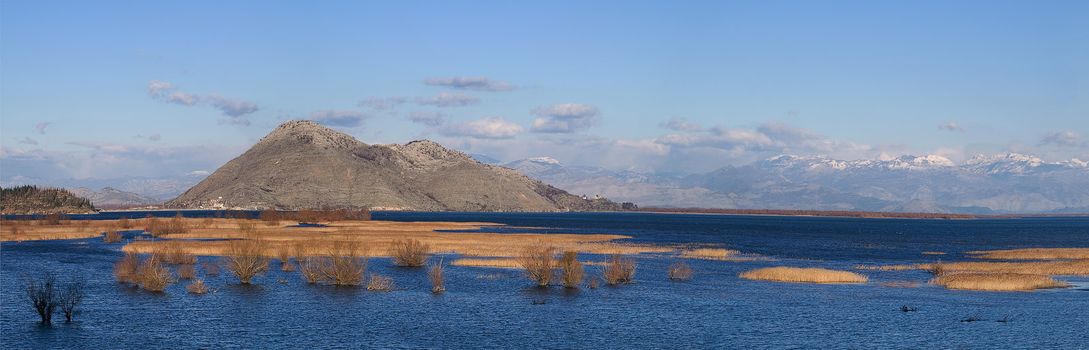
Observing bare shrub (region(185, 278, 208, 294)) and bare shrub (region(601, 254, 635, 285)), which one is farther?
bare shrub (region(601, 254, 635, 285))

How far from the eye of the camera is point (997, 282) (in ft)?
217

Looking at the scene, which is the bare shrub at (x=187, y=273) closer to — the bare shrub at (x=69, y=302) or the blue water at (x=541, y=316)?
the blue water at (x=541, y=316)

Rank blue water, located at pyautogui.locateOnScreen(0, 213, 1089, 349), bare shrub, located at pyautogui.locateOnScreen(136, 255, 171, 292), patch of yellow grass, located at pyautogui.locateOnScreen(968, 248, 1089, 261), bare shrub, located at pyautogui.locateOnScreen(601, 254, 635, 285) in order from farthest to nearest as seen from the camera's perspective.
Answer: patch of yellow grass, located at pyautogui.locateOnScreen(968, 248, 1089, 261), bare shrub, located at pyautogui.locateOnScreen(601, 254, 635, 285), bare shrub, located at pyautogui.locateOnScreen(136, 255, 171, 292), blue water, located at pyautogui.locateOnScreen(0, 213, 1089, 349)

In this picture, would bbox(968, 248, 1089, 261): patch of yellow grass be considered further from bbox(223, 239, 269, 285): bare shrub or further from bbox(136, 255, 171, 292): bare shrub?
bbox(136, 255, 171, 292): bare shrub

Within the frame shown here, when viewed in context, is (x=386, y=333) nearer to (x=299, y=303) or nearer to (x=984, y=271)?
(x=299, y=303)

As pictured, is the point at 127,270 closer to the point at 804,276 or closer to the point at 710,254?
the point at 804,276

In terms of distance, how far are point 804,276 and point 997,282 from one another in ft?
41.4

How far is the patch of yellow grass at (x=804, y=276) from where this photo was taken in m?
69.9

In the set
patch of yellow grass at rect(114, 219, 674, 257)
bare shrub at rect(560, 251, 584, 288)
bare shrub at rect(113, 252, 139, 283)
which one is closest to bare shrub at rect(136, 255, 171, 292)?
bare shrub at rect(113, 252, 139, 283)

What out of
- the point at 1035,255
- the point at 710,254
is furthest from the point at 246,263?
the point at 1035,255

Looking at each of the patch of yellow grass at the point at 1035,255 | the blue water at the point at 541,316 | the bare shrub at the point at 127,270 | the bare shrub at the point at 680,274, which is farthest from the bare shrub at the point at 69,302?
the patch of yellow grass at the point at 1035,255

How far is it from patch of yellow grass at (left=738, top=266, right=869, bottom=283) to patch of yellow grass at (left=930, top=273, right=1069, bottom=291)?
5672 millimetres

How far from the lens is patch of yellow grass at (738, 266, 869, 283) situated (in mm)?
69938

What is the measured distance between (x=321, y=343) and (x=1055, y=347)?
31.7 meters
